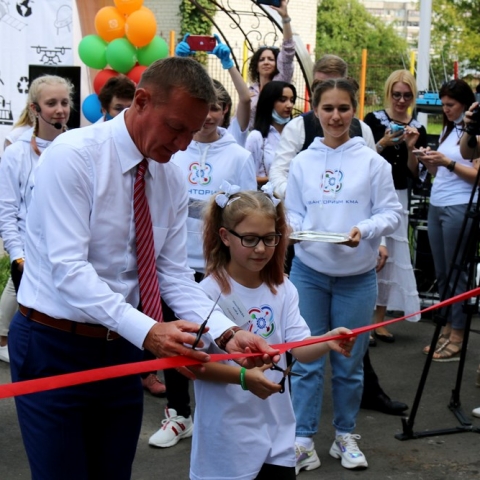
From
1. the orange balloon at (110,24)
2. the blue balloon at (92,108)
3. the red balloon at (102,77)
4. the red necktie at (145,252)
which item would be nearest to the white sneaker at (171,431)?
the red necktie at (145,252)

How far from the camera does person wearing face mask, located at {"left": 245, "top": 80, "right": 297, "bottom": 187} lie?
686 centimetres

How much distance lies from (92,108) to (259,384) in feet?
21.9

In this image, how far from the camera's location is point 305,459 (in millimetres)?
4867

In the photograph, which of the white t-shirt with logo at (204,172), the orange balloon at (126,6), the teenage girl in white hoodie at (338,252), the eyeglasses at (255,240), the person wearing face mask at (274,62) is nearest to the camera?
the eyeglasses at (255,240)

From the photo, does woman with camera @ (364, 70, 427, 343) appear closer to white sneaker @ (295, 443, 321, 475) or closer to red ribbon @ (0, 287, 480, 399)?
white sneaker @ (295, 443, 321, 475)

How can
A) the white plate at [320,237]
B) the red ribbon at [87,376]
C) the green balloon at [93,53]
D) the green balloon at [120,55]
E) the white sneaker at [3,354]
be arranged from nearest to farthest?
the red ribbon at [87,376] < the white plate at [320,237] < the white sneaker at [3,354] < the green balloon at [120,55] < the green balloon at [93,53]

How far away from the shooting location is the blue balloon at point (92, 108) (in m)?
9.25

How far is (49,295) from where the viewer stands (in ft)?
9.54

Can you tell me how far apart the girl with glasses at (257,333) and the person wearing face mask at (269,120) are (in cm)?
303

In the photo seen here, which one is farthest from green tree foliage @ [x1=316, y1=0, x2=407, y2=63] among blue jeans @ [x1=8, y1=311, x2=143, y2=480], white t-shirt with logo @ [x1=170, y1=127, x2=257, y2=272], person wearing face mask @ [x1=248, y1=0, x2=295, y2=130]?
blue jeans @ [x1=8, y1=311, x2=143, y2=480]

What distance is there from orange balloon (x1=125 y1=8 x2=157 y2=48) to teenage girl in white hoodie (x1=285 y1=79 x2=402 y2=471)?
5.11 metres

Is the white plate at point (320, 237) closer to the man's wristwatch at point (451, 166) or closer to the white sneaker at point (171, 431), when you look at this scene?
the white sneaker at point (171, 431)

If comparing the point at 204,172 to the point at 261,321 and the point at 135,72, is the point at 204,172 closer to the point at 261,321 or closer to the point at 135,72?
the point at 261,321

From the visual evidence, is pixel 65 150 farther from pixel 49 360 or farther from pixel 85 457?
pixel 85 457
